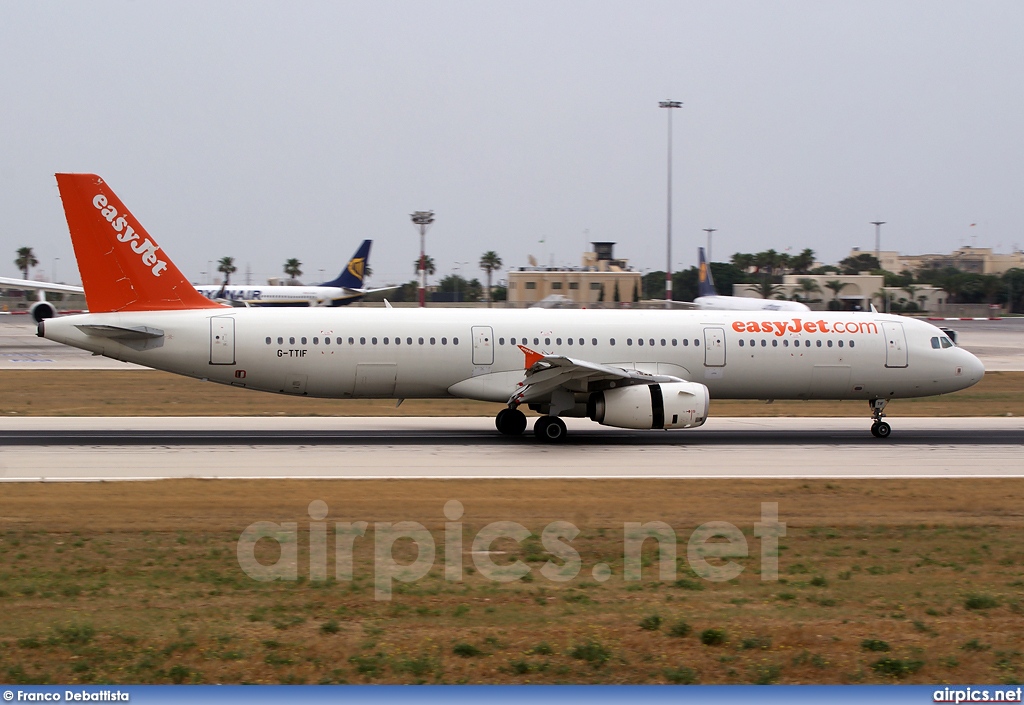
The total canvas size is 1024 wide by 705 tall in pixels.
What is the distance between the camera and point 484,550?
12.8m

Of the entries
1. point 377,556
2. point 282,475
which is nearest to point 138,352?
point 282,475

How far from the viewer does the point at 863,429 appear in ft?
90.3

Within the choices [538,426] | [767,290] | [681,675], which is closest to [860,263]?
[767,290]

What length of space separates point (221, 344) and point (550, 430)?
25.5 feet

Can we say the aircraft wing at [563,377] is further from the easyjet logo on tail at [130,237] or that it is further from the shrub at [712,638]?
the shrub at [712,638]

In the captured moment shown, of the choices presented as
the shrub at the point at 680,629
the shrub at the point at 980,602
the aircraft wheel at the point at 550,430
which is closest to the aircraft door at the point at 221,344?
the aircraft wheel at the point at 550,430

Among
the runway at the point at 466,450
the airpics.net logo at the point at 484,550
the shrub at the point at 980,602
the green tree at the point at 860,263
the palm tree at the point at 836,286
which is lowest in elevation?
the runway at the point at 466,450

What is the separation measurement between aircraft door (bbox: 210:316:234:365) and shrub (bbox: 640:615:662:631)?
633 inches

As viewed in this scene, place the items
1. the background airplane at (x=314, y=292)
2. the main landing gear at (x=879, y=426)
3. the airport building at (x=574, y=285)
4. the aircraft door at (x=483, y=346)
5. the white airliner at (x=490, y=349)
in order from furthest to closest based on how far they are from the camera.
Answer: the airport building at (x=574, y=285) → the background airplane at (x=314, y=292) → the main landing gear at (x=879, y=426) → the aircraft door at (x=483, y=346) → the white airliner at (x=490, y=349)

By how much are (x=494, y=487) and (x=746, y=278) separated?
114 m

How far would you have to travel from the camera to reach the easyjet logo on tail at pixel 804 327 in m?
26.2

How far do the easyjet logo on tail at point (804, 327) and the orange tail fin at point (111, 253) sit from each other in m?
13.9

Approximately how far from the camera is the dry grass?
29.8m

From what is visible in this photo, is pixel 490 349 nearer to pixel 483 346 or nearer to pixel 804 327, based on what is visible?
pixel 483 346
